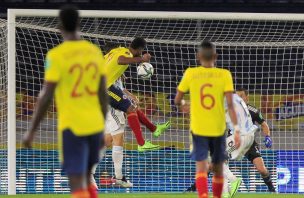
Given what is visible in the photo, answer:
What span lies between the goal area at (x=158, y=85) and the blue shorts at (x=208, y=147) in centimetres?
494

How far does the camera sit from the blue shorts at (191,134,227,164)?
28.1 feet

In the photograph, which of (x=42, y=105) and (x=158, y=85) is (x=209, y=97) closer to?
(x=42, y=105)

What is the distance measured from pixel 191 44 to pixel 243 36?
2.32 metres

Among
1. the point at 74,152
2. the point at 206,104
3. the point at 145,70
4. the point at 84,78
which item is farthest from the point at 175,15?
the point at 74,152

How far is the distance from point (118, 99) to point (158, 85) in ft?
15.9

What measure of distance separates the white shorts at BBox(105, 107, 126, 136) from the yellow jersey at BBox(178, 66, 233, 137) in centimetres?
435

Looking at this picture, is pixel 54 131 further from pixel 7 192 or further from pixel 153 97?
pixel 7 192

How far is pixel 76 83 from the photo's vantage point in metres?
6.30

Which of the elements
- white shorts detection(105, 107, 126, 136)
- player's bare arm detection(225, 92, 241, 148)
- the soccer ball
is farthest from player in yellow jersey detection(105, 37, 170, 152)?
player's bare arm detection(225, 92, 241, 148)

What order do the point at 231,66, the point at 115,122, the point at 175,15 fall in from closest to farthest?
the point at 115,122 → the point at 175,15 → the point at 231,66

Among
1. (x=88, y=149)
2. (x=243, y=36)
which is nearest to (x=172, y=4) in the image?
(x=243, y=36)

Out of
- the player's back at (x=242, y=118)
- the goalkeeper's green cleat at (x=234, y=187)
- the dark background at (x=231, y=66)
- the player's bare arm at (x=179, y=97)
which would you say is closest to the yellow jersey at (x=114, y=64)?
the player's back at (x=242, y=118)

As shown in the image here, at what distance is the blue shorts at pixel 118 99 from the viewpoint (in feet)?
39.1

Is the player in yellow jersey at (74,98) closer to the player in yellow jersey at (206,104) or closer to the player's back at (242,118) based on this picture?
the player in yellow jersey at (206,104)
